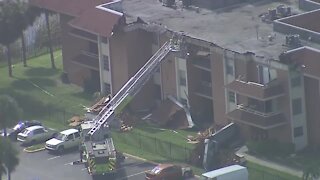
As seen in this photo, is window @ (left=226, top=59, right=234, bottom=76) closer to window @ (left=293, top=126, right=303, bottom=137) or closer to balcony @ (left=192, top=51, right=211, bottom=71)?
balcony @ (left=192, top=51, right=211, bottom=71)

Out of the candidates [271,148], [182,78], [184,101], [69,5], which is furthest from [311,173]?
[69,5]

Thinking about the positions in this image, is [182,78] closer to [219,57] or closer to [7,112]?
[219,57]

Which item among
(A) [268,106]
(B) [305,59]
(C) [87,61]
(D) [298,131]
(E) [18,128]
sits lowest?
(E) [18,128]

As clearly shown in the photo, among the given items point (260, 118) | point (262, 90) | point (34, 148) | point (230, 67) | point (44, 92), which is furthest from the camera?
point (44, 92)

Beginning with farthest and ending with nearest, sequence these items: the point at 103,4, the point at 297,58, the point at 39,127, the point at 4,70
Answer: the point at 4,70 → the point at 103,4 → the point at 39,127 → the point at 297,58

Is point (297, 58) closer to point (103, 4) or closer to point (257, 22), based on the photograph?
point (257, 22)

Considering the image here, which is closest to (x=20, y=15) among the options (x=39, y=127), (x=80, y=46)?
(x=80, y=46)

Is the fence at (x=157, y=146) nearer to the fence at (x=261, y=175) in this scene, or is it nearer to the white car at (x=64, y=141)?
the white car at (x=64, y=141)

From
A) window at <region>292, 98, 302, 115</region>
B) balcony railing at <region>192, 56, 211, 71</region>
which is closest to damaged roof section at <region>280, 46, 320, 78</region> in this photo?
window at <region>292, 98, 302, 115</region>
